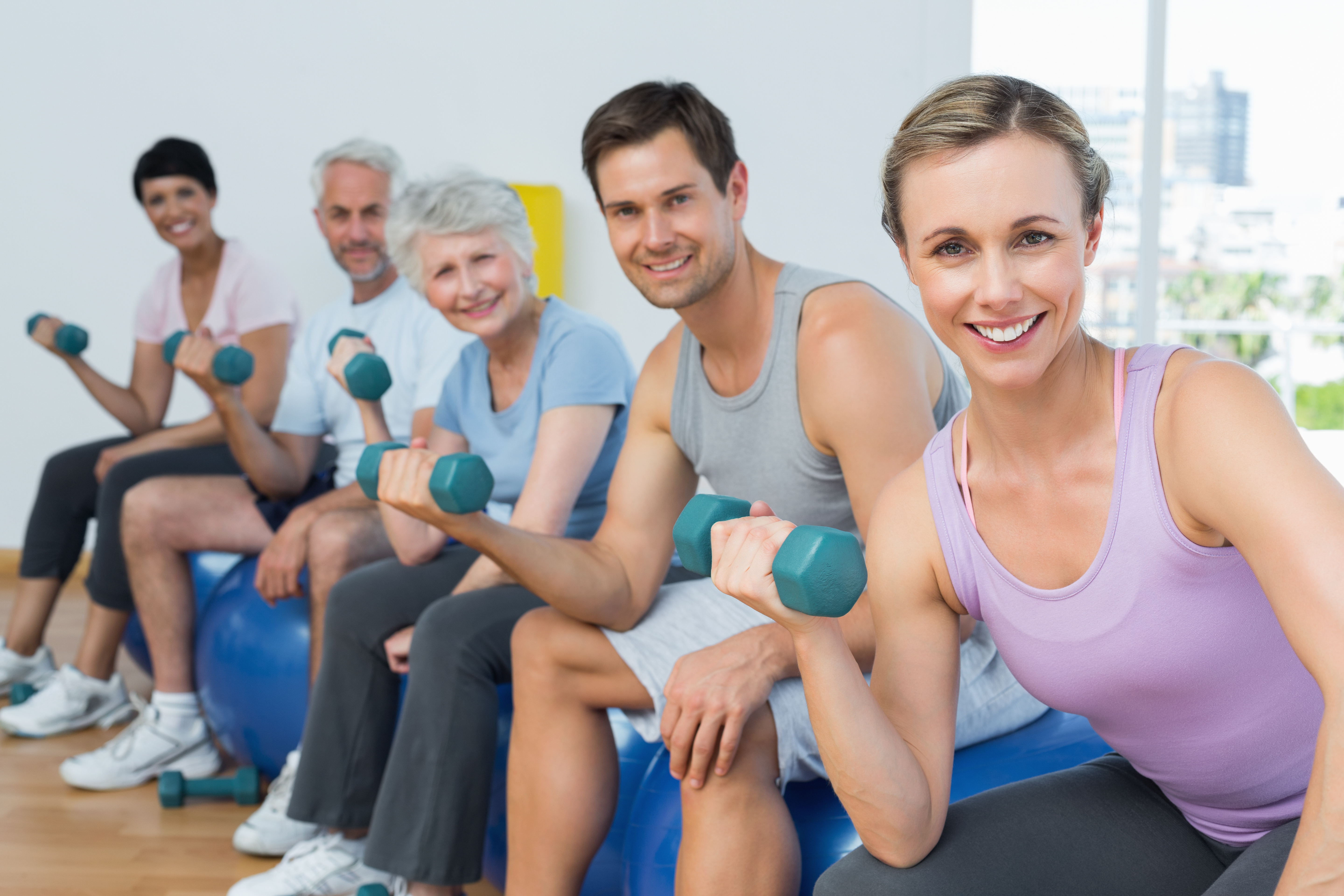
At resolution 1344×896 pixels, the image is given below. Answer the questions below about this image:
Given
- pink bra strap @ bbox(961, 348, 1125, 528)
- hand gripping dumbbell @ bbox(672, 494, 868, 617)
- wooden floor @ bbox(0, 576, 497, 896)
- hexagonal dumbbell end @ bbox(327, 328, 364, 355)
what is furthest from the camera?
hexagonal dumbbell end @ bbox(327, 328, 364, 355)

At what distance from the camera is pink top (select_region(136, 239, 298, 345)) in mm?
2443

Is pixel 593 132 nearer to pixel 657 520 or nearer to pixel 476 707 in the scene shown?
pixel 657 520

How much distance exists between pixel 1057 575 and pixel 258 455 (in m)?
1.59

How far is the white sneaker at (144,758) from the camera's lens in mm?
2008

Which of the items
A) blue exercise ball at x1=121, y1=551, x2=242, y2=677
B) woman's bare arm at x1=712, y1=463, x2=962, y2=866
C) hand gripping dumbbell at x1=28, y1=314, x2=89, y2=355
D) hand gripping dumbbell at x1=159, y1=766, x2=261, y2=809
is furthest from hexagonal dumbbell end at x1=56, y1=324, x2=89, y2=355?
woman's bare arm at x1=712, y1=463, x2=962, y2=866

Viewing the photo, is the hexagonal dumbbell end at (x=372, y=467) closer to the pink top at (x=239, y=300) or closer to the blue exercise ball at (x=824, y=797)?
the blue exercise ball at (x=824, y=797)

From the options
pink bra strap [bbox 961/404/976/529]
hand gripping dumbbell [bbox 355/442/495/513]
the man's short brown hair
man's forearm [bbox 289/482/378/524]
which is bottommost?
man's forearm [bbox 289/482/378/524]

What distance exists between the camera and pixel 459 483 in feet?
3.79

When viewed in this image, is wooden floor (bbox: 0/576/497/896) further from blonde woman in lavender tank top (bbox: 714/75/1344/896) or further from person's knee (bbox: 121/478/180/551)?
blonde woman in lavender tank top (bbox: 714/75/1344/896)

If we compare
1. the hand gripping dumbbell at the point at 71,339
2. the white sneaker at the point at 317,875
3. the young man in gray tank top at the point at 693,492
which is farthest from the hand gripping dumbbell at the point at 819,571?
the hand gripping dumbbell at the point at 71,339

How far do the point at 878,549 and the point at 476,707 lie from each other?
676mm

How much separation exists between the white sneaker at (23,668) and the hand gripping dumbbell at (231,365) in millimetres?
969

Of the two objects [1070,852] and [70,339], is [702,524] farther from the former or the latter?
[70,339]

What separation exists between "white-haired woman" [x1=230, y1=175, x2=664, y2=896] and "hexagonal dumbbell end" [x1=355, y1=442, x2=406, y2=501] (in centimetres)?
3
